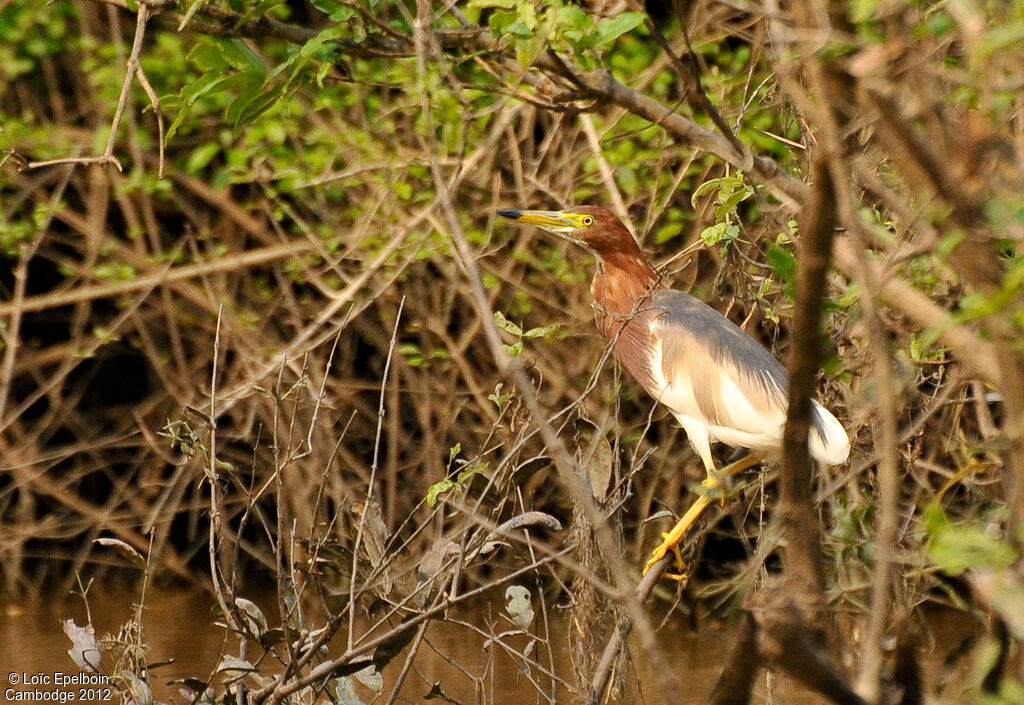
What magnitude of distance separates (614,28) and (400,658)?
2.99 metres

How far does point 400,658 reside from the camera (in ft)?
15.8

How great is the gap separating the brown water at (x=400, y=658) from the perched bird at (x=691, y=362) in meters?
0.74

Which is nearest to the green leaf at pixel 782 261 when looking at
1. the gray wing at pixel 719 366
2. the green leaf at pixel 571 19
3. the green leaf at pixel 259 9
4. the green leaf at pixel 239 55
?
the green leaf at pixel 571 19

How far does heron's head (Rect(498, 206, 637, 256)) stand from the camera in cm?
413

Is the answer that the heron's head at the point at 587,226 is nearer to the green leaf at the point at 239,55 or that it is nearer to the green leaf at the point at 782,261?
the green leaf at the point at 239,55

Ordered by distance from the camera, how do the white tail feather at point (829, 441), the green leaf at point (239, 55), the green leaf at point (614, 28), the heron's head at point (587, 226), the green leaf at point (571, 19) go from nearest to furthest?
the green leaf at point (571, 19) < the green leaf at point (614, 28) < the green leaf at point (239, 55) < the white tail feather at point (829, 441) < the heron's head at point (587, 226)

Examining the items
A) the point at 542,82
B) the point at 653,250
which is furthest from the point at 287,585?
the point at 653,250

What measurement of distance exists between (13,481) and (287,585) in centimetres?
289

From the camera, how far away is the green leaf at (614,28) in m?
2.41

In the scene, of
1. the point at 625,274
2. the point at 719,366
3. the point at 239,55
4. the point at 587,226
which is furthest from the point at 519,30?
the point at 625,274

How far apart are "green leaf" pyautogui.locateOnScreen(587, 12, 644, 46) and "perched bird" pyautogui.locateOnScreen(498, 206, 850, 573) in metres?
1.16

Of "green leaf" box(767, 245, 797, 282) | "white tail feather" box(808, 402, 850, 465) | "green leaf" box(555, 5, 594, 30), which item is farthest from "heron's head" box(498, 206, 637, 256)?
"green leaf" box(767, 245, 797, 282)

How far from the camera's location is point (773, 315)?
10.4ft

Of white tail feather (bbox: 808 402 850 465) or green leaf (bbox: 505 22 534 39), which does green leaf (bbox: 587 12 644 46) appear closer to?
green leaf (bbox: 505 22 534 39)
